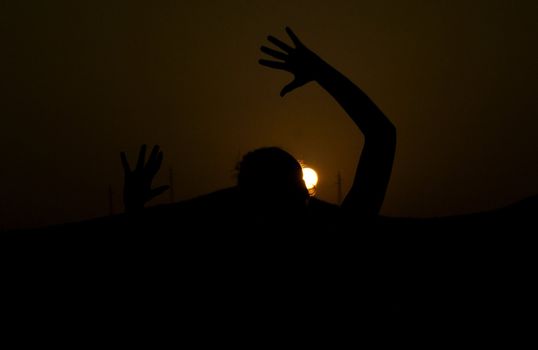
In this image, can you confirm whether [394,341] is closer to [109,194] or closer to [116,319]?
[116,319]

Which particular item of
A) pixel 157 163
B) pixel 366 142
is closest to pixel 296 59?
pixel 366 142

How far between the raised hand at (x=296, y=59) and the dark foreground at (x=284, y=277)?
282mm

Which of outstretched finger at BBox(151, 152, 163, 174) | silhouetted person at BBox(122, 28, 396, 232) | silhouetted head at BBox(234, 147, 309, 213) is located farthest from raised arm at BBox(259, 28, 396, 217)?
outstretched finger at BBox(151, 152, 163, 174)

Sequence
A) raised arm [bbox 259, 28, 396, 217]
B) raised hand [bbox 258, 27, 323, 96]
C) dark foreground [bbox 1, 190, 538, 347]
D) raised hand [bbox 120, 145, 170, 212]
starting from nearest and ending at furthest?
dark foreground [bbox 1, 190, 538, 347] → raised arm [bbox 259, 28, 396, 217] → raised hand [bbox 258, 27, 323, 96] → raised hand [bbox 120, 145, 170, 212]

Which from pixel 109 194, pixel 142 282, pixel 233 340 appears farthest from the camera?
pixel 109 194

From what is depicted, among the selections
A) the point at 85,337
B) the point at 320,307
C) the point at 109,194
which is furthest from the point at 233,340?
the point at 109,194

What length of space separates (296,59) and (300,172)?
0.28m

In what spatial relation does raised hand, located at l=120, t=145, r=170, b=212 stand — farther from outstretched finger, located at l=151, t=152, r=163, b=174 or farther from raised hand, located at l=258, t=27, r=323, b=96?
raised hand, located at l=258, t=27, r=323, b=96

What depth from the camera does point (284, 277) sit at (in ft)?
1.63

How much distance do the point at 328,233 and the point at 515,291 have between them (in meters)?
0.41

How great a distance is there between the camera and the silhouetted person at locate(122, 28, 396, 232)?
533 mm

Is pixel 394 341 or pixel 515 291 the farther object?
pixel 515 291

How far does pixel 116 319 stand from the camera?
661mm

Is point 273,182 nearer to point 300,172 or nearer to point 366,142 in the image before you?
point 300,172
